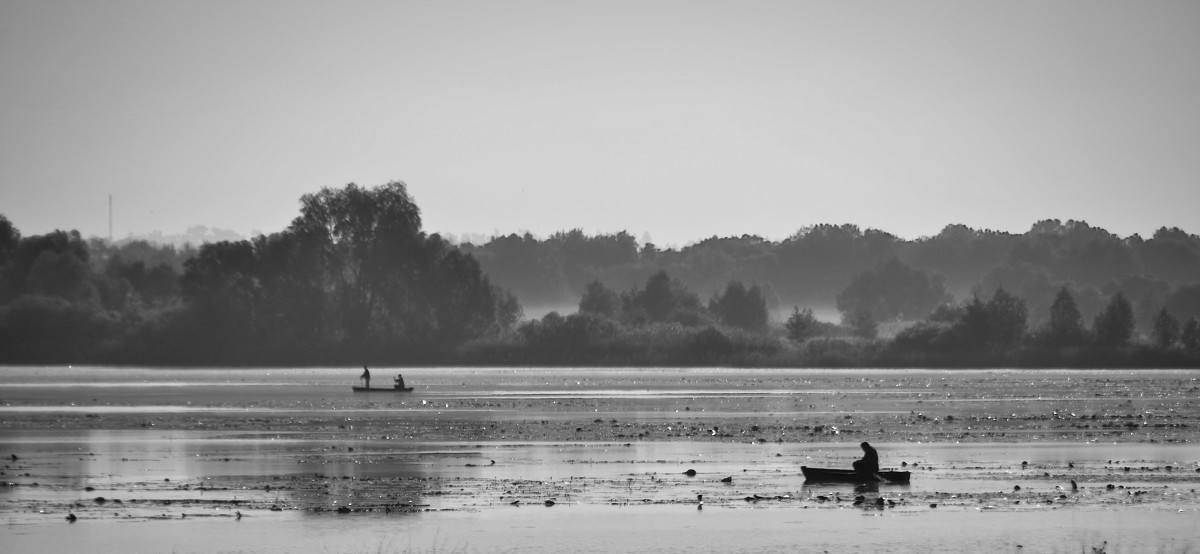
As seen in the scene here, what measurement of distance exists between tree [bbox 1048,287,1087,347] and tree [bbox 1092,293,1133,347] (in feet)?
5.79

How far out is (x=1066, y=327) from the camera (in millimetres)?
189875

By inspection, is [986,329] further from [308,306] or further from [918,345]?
[308,306]

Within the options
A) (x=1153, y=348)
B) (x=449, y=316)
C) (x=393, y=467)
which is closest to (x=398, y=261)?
(x=449, y=316)

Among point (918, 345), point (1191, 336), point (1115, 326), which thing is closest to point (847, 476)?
point (918, 345)

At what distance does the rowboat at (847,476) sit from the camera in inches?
1845

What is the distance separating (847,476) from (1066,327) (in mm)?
149078

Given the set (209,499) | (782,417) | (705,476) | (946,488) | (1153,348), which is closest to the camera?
(209,499)

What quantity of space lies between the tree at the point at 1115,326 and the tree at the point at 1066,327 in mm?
1763

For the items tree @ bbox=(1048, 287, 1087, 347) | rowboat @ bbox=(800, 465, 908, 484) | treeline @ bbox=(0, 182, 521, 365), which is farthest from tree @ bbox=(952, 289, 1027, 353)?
rowboat @ bbox=(800, 465, 908, 484)

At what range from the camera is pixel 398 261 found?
190 metres

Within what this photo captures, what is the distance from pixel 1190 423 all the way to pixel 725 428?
64.5 ft

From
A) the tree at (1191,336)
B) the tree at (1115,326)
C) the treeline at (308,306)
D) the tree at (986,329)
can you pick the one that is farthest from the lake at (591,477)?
the tree at (1191,336)

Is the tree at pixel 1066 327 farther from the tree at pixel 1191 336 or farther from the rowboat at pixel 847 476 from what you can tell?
the rowboat at pixel 847 476

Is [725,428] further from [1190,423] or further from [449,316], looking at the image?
[449,316]
